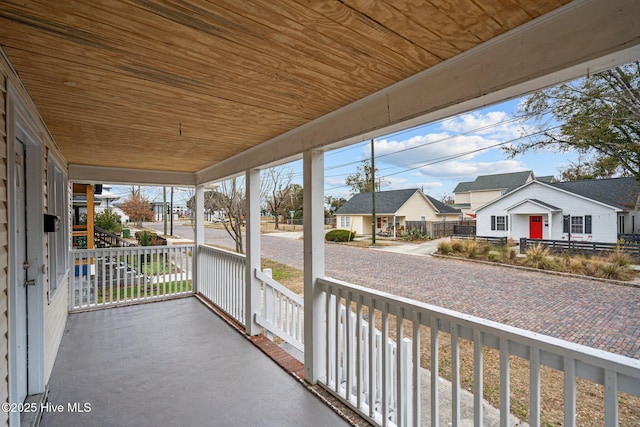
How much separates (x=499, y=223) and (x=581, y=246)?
352mm

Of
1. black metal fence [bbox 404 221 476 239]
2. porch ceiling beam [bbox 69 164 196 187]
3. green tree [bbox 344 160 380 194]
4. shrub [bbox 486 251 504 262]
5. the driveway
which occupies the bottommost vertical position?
the driveway

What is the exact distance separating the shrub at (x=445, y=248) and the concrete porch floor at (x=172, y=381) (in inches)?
55.5

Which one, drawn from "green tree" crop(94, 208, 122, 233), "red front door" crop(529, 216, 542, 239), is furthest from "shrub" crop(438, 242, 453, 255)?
"green tree" crop(94, 208, 122, 233)

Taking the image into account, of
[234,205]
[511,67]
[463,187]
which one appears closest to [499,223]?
[463,187]

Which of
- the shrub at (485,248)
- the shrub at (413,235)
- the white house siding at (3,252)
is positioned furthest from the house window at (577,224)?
the white house siding at (3,252)

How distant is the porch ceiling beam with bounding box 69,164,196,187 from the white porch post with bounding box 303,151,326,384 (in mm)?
3575

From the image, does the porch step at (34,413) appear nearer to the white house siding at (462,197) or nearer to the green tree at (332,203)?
the green tree at (332,203)

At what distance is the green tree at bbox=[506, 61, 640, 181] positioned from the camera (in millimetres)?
1224

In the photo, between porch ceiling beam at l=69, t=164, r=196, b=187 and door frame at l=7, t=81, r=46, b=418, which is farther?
porch ceiling beam at l=69, t=164, r=196, b=187

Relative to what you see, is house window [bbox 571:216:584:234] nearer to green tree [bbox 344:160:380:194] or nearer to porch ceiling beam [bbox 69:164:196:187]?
green tree [bbox 344:160:380:194]

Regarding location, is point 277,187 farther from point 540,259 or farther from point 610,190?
point 610,190

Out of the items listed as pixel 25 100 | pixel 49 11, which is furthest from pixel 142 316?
pixel 49 11

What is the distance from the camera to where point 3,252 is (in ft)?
5.20

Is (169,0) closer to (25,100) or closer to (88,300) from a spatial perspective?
(25,100)
